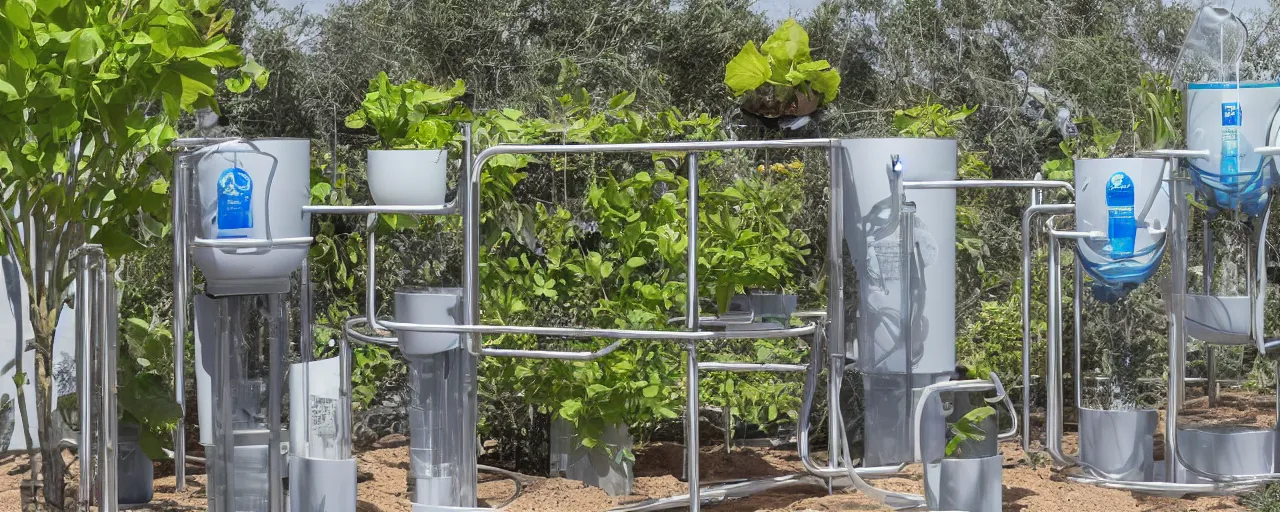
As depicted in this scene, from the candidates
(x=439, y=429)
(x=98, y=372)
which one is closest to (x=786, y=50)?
(x=439, y=429)

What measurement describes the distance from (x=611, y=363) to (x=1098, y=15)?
3.73 m

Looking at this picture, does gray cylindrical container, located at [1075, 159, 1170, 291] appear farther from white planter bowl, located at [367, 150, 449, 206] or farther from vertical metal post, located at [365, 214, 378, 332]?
vertical metal post, located at [365, 214, 378, 332]

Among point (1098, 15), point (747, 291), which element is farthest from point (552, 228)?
point (1098, 15)

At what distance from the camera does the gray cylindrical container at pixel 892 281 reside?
4.32 meters

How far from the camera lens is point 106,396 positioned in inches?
155

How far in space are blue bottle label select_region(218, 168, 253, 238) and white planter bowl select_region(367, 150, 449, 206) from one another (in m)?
0.44

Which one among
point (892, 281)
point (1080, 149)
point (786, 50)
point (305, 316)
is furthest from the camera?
point (1080, 149)

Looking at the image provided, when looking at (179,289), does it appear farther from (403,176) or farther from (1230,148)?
(1230,148)

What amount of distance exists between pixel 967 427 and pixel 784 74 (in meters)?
1.68

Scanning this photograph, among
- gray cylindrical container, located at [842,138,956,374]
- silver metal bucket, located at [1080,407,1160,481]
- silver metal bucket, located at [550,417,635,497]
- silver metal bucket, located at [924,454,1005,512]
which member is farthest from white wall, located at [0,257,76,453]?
silver metal bucket, located at [1080,407,1160,481]

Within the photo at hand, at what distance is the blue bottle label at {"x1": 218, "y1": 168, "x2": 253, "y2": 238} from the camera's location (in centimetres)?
411

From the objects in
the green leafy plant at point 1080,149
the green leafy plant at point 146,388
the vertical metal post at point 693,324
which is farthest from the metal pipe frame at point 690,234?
the green leafy plant at point 1080,149

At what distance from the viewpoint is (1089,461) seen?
5312 mm

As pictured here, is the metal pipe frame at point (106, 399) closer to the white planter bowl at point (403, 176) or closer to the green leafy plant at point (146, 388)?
the green leafy plant at point (146, 388)
